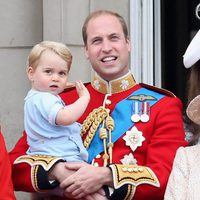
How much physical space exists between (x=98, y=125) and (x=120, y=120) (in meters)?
0.10

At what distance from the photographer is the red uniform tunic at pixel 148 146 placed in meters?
3.55

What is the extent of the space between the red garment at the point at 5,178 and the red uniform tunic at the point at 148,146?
0.17 meters

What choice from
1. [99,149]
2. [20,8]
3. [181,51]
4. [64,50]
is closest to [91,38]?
[64,50]

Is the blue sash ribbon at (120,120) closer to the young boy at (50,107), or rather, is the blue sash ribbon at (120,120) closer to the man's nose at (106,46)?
the young boy at (50,107)

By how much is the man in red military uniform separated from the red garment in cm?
16

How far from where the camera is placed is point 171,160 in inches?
142

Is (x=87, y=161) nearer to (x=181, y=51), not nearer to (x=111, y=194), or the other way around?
(x=111, y=194)

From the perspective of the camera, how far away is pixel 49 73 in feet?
11.8

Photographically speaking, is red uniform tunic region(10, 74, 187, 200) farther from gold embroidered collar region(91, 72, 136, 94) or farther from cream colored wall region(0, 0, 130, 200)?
cream colored wall region(0, 0, 130, 200)

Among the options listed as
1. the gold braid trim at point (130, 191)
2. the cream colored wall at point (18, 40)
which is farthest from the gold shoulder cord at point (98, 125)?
the cream colored wall at point (18, 40)

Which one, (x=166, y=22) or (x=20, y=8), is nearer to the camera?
(x=166, y=22)

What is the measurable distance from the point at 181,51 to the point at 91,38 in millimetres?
1545

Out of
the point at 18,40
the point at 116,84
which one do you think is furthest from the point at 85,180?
the point at 18,40

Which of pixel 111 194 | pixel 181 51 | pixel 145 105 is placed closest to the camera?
pixel 111 194
